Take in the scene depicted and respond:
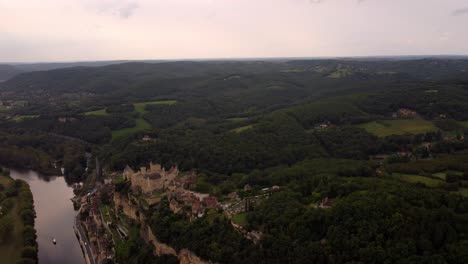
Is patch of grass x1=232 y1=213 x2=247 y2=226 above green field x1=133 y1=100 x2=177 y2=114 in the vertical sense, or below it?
above

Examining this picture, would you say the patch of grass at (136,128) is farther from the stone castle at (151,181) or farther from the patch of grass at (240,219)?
the patch of grass at (240,219)

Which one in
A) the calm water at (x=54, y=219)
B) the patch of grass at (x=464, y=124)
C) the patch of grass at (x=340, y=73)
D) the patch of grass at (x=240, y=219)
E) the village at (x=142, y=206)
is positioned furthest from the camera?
the patch of grass at (x=340, y=73)

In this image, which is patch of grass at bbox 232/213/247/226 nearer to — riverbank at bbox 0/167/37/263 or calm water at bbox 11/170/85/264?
calm water at bbox 11/170/85/264

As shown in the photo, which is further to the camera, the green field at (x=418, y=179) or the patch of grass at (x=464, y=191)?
the green field at (x=418, y=179)

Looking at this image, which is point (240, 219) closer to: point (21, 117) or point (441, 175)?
point (441, 175)

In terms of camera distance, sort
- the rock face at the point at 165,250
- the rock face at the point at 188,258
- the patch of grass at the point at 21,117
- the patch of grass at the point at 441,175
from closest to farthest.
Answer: the rock face at the point at 188,258 → the rock face at the point at 165,250 → the patch of grass at the point at 441,175 → the patch of grass at the point at 21,117

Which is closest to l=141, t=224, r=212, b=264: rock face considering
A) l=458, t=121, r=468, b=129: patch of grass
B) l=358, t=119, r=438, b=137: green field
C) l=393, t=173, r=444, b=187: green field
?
l=393, t=173, r=444, b=187: green field

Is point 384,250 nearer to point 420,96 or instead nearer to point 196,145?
point 196,145

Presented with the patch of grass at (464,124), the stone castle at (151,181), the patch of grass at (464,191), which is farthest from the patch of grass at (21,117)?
the patch of grass at (464,191)
